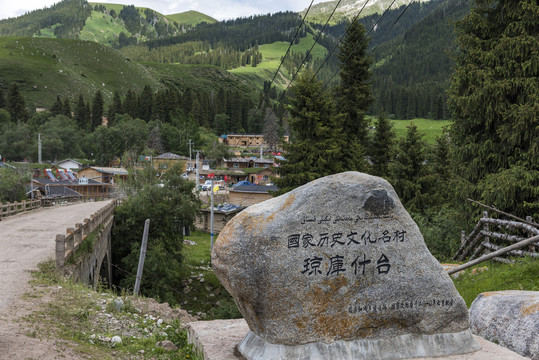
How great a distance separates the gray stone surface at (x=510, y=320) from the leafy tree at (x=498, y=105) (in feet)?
25.1

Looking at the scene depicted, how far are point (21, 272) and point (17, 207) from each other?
66.8 feet

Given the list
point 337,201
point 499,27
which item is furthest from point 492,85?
point 337,201

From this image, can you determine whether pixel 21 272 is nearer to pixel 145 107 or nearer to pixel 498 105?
pixel 498 105

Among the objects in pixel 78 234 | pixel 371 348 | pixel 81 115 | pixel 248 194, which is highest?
pixel 81 115

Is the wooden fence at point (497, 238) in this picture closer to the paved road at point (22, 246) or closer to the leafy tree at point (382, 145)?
the paved road at point (22, 246)

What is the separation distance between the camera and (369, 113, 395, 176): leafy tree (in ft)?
107

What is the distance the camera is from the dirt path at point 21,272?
690 cm

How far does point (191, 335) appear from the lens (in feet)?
25.8

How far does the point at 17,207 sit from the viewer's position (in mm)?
30375

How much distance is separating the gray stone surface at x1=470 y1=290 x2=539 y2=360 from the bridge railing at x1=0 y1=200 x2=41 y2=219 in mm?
25577

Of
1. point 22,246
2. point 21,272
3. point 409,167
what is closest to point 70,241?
point 21,272

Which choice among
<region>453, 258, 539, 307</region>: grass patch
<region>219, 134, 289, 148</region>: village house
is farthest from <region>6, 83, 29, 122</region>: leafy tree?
<region>453, 258, 539, 307</region>: grass patch

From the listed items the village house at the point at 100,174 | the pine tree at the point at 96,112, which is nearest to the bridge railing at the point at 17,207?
the village house at the point at 100,174

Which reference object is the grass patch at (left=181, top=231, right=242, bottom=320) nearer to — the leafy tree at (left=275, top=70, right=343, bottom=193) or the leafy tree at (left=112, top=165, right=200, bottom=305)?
the leafy tree at (left=112, top=165, right=200, bottom=305)
